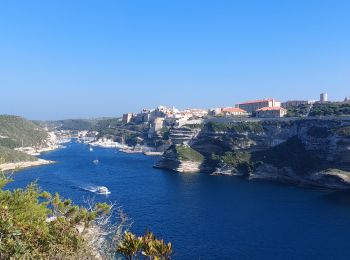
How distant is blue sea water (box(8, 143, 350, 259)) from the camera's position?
1337 inches

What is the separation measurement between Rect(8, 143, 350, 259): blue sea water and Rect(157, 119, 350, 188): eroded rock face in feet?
10.2

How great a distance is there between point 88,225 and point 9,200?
8.43 ft

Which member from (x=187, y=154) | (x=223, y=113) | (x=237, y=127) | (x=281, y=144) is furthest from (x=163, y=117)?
(x=281, y=144)

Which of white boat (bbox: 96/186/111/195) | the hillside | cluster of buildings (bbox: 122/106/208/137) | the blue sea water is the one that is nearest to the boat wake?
white boat (bbox: 96/186/111/195)

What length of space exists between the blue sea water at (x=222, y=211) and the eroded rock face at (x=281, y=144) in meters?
3.10

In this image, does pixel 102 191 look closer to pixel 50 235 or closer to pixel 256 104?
pixel 50 235

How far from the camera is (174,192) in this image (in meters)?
56.9

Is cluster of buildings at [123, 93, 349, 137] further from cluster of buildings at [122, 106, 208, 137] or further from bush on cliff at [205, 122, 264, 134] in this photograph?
bush on cliff at [205, 122, 264, 134]

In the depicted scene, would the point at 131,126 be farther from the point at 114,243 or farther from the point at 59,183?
the point at 114,243

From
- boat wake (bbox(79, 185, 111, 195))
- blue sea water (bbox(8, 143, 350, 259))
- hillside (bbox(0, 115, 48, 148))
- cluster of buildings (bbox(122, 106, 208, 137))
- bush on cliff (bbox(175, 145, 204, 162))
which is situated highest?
cluster of buildings (bbox(122, 106, 208, 137))

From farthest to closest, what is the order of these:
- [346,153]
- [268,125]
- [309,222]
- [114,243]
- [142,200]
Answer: [268,125] < [346,153] < [142,200] < [309,222] < [114,243]

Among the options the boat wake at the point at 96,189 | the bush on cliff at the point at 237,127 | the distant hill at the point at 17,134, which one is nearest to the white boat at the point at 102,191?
the boat wake at the point at 96,189

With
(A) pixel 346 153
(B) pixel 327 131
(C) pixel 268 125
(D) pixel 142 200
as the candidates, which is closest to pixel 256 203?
(D) pixel 142 200

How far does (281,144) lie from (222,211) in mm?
32344
